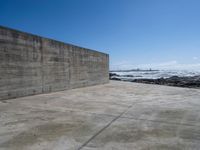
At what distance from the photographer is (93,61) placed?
12383 mm

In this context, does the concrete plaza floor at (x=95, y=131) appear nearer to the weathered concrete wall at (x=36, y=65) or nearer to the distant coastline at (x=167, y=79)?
the weathered concrete wall at (x=36, y=65)

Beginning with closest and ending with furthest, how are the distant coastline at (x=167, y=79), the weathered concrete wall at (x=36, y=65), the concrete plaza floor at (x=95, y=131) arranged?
the concrete plaza floor at (x=95, y=131) < the weathered concrete wall at (x=36, y=65) < the distant coastline at (x=167, y=79)

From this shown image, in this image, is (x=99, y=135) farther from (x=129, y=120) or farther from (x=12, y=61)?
(x=12, y=61)

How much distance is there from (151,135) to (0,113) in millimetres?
3152

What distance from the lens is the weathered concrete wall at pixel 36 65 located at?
5617mm

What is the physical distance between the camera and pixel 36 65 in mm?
6930

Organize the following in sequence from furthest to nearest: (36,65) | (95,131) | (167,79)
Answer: (167,79) → (36,65) → (95,131)

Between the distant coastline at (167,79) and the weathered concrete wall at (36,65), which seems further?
the distant coastline at (167,79)

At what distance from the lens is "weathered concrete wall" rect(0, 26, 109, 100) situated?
5617mm

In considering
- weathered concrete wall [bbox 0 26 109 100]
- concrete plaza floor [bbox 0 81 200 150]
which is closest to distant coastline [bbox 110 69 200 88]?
weathered concrete wall [bbox 0 26 109 100]

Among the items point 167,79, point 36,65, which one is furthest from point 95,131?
point 167,79

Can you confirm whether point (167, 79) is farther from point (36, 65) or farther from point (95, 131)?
point (95, 131)

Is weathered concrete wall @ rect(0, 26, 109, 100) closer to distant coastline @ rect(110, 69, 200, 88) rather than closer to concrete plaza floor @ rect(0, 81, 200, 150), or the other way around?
concrete plaza floor @ rect(0, 81, 200, 150)

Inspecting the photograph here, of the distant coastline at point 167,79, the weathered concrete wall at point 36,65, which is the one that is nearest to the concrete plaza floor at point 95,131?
the weathered concrete wall at point 36,65
